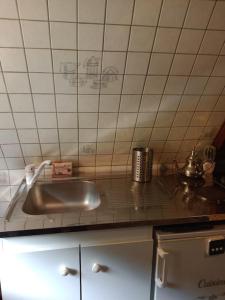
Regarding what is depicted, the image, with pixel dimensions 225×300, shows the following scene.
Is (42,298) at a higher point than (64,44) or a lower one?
lower

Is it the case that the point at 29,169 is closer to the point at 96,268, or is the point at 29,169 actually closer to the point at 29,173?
the point at 29,173

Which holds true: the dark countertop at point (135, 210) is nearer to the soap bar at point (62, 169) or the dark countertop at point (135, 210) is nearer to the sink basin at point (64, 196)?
the sink basin at point (64, 196)

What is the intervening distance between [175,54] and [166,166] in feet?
→ 2.62

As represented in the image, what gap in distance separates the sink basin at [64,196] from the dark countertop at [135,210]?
3.0 inches

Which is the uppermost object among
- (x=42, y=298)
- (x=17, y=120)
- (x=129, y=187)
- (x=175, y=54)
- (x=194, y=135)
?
(x=175, y=54)

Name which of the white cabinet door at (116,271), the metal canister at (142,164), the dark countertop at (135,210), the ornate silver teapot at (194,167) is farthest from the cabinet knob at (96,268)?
the ornate silver teapot at (194,167)

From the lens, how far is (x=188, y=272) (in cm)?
113

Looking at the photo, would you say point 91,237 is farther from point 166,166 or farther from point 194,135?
point 194,135

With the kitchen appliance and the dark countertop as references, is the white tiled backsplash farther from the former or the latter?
the kitchen appliance

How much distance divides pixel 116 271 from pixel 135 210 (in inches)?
11.3

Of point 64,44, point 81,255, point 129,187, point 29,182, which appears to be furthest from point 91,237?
point 64,44

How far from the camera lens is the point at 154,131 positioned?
1512mm

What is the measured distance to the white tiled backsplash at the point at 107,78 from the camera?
3.21 feet

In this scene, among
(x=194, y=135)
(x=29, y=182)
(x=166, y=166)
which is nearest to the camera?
(x=29, y=182)
